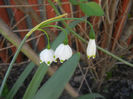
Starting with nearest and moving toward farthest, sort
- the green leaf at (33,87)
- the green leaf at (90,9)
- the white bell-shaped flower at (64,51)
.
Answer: the green leaf at (90,9) → the white bell-shaped flower at (64,51) → the green leaf at (33,87)

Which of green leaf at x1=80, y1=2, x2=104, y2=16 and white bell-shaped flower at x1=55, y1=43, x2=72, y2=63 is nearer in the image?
green leaf at x1=80, y1=2, x2=104, y2=16

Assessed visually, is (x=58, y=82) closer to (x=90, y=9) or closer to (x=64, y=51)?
(x=64, y=51)

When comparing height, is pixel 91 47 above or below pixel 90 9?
below

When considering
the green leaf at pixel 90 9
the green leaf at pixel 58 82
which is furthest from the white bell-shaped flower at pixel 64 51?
the green leaf at pixel 90 9

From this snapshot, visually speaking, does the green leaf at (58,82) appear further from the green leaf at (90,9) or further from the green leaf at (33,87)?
the green leaf at (90,9)

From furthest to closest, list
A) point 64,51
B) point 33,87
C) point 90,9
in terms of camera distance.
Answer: point 33,87 → point 64,51 → point 90,9

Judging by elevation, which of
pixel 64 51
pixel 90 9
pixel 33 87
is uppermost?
pixel 90 9

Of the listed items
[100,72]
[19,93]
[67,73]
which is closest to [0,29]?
[67,73]

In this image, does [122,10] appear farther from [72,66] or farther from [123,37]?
[72,66]

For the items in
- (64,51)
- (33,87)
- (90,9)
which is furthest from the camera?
(33,87)

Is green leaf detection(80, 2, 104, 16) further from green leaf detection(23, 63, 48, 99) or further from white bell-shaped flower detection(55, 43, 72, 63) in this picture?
green leaf detection(23, 63, 48, 99)

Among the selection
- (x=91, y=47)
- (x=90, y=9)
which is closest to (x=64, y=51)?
(x=91, y=47)

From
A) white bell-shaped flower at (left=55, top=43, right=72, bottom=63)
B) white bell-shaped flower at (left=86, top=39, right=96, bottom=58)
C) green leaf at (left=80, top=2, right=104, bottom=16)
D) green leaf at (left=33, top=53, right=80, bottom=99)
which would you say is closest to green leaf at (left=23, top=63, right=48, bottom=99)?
green leaf at (left=33, top=53, right=80, bottom=99)
